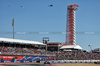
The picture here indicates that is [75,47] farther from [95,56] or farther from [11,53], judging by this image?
[11,53]

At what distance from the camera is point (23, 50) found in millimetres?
84062

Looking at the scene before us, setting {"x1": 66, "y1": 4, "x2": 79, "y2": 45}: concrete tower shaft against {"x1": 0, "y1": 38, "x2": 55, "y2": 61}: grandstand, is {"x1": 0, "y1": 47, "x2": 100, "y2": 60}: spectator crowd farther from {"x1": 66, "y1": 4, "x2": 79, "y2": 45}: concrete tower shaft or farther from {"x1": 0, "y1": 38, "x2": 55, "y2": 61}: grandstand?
{"x1": 66, "y1": 4, "x2": 79, "y2": 45}: concrete tower shaft

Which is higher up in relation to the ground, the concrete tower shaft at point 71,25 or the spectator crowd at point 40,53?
the concrete tower shaft at point 71,25

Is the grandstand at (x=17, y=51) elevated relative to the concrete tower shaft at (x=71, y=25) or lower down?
lower down

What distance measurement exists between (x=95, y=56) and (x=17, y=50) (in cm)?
4488

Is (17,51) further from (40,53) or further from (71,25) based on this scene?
(71,25)

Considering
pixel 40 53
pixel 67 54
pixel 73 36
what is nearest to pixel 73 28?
pixel 73 36

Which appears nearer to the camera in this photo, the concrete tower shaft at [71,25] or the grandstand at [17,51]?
the grandstand at [17,51]

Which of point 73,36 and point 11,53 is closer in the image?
point 11,53

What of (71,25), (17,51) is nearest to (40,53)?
(17,51)

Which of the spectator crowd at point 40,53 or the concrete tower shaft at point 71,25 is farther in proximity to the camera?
the concrete tower shaft at point 71,25

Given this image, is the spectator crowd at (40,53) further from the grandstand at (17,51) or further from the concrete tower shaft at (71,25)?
the concrete tower shaft at (71,25)

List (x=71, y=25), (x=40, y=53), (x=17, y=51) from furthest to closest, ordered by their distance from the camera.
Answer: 1. (x=71, y=25)
2. (x=40, y=53)
3. (x=17, y=51)

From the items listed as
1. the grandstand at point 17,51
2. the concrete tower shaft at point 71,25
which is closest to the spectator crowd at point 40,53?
the grandstand at point 17,51
